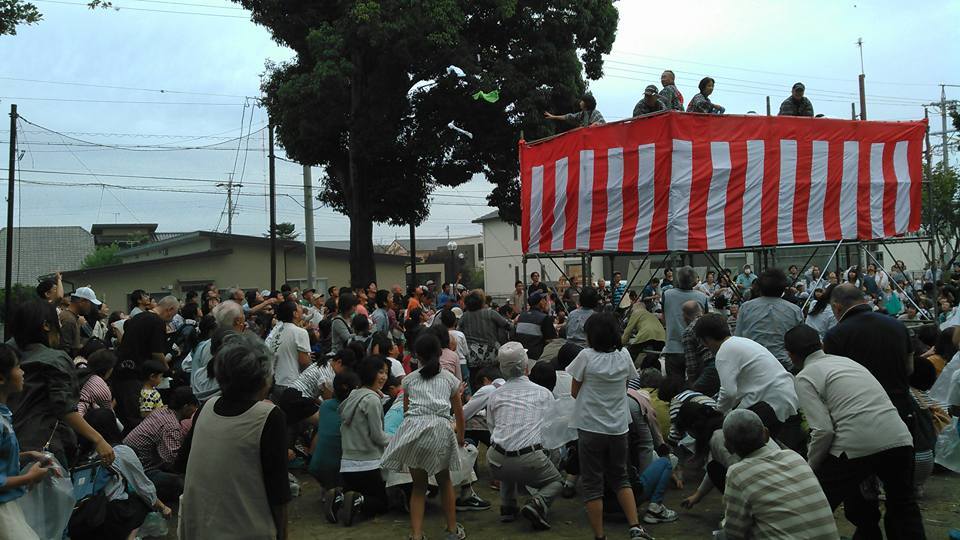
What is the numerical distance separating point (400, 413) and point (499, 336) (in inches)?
124

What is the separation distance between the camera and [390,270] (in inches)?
1565

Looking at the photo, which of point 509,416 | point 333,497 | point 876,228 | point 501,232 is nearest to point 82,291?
point 333,497

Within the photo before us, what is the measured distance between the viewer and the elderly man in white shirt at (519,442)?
258 inches

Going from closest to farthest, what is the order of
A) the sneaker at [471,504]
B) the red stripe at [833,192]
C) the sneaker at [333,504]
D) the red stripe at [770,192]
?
the sneaker at [333,504] < the sneaker at [471,504] < the red stripe at [770,192] < the red stripe at [833,192]

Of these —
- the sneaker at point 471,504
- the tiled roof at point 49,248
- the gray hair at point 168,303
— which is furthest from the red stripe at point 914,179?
the tiled roof at point 49,248

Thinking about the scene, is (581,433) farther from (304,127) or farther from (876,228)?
(304,127)

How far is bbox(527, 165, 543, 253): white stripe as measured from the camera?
12492 mm

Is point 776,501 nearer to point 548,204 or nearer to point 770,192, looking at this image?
point 770,192

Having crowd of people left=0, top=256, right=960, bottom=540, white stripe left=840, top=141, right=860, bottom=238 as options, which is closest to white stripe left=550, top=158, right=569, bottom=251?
crowd of people left=0, top=256, right=960, bottom=540

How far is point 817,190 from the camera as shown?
11.2 m

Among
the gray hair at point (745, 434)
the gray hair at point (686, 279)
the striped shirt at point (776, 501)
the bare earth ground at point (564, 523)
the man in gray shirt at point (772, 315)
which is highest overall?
the gray hair at point (686, 279)

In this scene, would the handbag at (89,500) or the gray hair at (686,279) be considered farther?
the gray hair at (686,279)

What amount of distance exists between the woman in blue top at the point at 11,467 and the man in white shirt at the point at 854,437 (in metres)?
4.39

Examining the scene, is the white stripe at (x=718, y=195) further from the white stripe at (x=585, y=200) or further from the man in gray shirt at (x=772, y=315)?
the man in gray shirt at (x=772, y=315)
